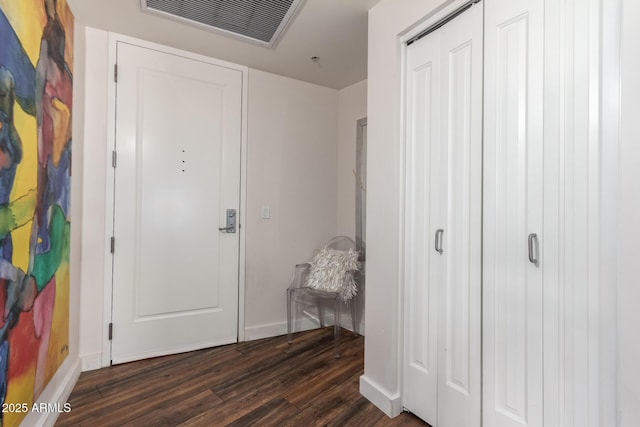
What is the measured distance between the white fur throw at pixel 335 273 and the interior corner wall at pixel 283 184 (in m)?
0.30

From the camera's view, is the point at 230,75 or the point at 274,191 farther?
the point at 274,191

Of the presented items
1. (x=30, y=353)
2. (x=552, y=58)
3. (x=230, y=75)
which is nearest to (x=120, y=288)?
(x=30, y=353)

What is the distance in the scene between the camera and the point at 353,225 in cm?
303

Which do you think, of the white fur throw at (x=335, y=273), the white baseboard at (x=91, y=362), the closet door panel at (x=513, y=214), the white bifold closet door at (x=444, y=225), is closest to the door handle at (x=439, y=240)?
the white bifold closet door at (x=444, y=225)

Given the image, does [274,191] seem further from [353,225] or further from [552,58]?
[552,58]

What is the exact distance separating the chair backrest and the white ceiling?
1.51 m

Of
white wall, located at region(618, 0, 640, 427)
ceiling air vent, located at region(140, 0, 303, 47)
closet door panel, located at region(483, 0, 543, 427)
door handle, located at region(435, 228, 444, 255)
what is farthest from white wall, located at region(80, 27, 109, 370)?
white wall, located at region(618, 0, 640, 427)

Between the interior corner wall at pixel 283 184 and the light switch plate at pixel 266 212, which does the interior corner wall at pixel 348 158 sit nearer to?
the interior corner wall at pixel 283 184

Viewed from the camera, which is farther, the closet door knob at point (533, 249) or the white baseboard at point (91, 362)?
the white baseboard at point (91, 362)

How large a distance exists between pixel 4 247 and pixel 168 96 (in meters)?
1.66

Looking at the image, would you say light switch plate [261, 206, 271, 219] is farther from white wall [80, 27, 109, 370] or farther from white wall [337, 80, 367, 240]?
white wall [80, 27, 109, 370]


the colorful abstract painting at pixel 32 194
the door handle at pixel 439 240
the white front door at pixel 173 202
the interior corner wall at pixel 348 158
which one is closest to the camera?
the colorful abstract painting at pixel 32 194

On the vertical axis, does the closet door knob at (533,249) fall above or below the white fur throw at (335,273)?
above

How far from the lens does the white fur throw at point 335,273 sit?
2602 mm
